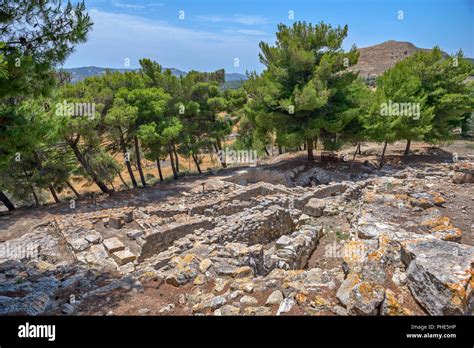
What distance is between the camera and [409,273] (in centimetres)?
435

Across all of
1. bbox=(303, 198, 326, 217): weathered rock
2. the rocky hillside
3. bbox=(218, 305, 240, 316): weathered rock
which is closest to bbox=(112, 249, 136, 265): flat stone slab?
bbox=(218, 305, 240, 316): weathered rock

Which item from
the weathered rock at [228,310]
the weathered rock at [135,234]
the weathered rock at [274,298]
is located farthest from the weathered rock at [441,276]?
the weathered rock at [135,234]

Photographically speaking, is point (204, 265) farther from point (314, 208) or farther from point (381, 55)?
point (381, 55)

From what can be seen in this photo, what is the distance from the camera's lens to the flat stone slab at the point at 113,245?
8.80 m

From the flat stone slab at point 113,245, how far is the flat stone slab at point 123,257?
26cm

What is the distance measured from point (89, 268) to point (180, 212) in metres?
4.59

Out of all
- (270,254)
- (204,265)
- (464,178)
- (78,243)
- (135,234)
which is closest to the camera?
(204,265)

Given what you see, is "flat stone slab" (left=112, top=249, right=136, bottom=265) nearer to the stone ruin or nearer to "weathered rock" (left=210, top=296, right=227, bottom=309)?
the stone ruin

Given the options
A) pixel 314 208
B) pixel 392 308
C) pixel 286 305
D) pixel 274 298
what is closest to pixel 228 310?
pixel 274 298

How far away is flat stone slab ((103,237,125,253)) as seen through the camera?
28.9ft

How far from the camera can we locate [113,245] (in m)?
8.97

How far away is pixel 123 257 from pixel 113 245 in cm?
95

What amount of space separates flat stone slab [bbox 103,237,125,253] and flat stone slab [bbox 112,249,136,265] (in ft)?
0.86

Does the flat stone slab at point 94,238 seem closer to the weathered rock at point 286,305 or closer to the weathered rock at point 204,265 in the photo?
the weathered rock at point 204,265
